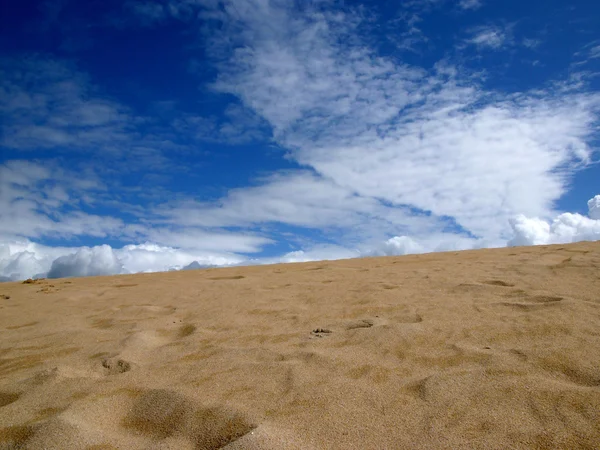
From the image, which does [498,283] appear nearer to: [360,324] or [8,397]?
[360,324]

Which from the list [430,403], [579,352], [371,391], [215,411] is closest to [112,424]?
[215,411]

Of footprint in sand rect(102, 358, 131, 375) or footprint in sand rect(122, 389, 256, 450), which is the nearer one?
footprint in sand rect(122, 389, 256, 450)

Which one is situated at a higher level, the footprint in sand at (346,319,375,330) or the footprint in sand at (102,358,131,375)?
the footprint in sand at (346,319,375,330)

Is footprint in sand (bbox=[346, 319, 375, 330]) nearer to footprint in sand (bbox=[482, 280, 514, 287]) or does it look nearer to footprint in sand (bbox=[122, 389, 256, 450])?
footprint in sand (bbox=[122, 389, 256, 450])

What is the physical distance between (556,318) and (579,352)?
0.74 metres

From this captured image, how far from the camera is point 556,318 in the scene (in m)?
3.24

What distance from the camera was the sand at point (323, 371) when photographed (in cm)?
189

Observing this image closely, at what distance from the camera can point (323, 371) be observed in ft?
8.45

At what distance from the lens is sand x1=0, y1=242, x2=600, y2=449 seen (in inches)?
74.4

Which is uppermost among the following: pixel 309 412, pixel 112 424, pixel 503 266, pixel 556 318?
pixel 503 266

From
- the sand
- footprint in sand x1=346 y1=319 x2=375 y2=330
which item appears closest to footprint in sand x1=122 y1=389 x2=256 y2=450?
the sand

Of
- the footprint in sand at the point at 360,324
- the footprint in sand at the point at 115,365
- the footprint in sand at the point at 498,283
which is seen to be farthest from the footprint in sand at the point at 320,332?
the footprint in sand at the point at 498,283

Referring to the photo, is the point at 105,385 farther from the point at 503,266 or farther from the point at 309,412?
the point at 503,266

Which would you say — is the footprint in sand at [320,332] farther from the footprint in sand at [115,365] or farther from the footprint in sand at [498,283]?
the footprint in sand at [498,283]
